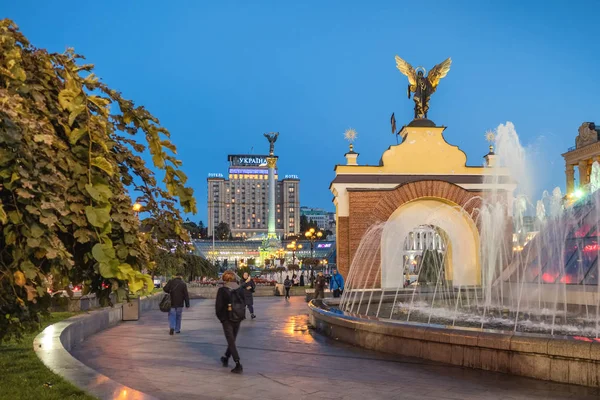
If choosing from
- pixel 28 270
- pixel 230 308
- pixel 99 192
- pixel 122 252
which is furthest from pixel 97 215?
pixel 230 308

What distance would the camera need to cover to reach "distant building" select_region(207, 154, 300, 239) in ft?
594

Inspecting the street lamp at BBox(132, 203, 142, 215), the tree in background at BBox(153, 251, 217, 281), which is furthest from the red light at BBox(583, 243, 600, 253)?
the street lamp at BBox(132, 203, 142, 215)

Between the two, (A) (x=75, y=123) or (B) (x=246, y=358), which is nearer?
(A) (x=75, y=123)

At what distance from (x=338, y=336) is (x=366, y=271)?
56.9ft

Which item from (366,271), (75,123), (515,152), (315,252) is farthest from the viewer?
(315,252)

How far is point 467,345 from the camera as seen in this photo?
835 cm

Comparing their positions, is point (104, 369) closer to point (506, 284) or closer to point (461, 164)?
point (506, 284)

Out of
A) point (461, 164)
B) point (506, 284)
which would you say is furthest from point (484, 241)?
point (506, 284)

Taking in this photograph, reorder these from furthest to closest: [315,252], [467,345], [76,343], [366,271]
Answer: [315,252]
[366,271]
[76,343]
[467,345]

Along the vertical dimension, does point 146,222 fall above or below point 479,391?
above

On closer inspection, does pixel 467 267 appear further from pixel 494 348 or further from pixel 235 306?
pixel 235 306

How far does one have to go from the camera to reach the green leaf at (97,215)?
2.91 m

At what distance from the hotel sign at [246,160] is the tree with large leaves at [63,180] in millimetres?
177511

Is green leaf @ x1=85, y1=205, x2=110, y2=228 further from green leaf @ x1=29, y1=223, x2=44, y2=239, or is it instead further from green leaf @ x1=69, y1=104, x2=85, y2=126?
green leaf @ x1=69, y1=104, x2=85, y2=126
